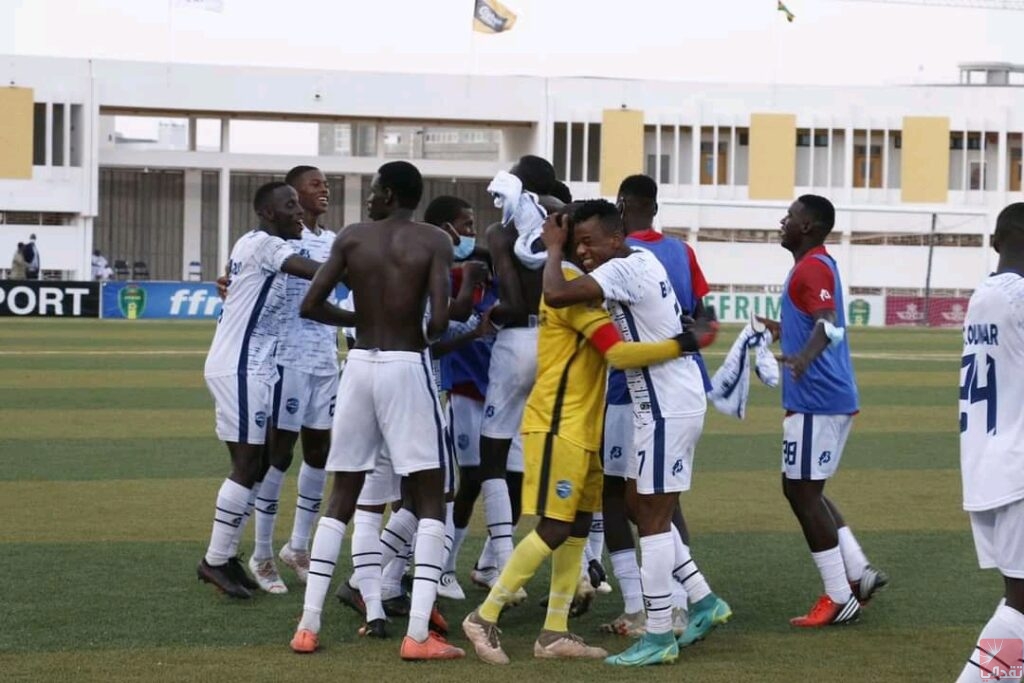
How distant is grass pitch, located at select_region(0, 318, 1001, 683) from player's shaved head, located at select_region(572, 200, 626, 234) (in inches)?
82.4

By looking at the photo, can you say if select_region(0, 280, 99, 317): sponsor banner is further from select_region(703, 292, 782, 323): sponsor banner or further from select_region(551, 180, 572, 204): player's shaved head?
select_region(551, 180, 572, 204): player's shaved head

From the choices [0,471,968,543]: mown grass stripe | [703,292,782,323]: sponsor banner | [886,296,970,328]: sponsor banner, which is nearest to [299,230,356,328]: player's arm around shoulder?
[0,471,968,543]: mown grass stripe

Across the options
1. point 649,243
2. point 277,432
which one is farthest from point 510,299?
point 277,432

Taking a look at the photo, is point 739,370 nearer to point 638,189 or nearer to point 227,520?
point 638,189

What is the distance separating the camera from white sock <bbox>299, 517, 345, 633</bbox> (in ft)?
26.4

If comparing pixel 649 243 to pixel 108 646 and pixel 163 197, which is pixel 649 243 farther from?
pixel 163 197

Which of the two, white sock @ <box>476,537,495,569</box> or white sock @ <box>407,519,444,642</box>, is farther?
white sock @ <box>476,537,495,569</box>

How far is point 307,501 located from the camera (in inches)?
399

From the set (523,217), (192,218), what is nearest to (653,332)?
(523,217)

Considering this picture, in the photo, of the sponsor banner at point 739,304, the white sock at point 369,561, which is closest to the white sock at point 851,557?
the white sock at point 369,561

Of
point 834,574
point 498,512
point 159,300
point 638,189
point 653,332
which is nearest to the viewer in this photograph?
point 653,332

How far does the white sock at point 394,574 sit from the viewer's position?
9.16m

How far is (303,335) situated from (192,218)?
63.5 metres

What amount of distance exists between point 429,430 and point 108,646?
6.14ft
